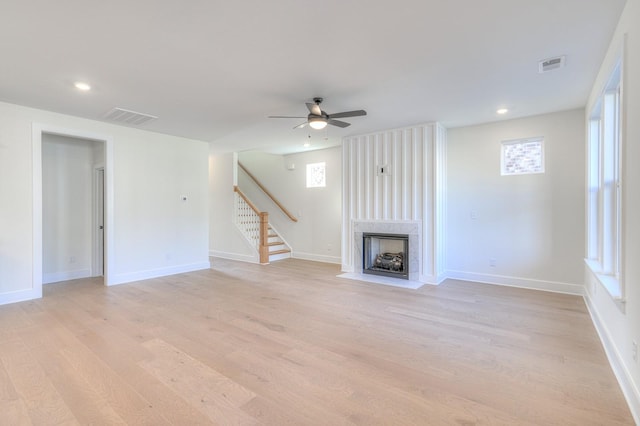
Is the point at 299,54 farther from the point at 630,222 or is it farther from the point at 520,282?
the point at 520,282

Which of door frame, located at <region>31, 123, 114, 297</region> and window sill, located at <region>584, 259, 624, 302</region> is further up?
door frame, located at <region>31, 123, 114, 297</region>

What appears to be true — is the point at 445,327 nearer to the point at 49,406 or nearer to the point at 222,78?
the point at 49,406

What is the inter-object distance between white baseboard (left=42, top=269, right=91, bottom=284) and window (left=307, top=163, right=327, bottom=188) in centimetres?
487

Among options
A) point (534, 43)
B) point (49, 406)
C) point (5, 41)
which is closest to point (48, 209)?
point (5, 41)

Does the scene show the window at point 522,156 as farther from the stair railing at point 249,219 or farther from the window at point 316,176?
the stair railing at point 249,219

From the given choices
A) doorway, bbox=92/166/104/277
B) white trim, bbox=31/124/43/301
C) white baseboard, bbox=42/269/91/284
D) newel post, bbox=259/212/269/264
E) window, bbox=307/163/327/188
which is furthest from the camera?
window, bbox=307/163/327/188

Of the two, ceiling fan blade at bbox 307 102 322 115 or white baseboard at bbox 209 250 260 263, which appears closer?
ceiling fan blade at bbox 307 102 322 115

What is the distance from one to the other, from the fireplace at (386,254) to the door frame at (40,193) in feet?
14.4

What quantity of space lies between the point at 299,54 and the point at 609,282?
141 inches

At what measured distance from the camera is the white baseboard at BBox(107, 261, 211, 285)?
17.1 ft

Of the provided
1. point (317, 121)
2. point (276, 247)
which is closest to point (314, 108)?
point (317, 121)

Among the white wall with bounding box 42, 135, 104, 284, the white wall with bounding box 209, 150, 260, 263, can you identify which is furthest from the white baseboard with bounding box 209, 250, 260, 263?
the white wall with bounding box 42, 135, 104, 284

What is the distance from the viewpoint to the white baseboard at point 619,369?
1897 millimetres

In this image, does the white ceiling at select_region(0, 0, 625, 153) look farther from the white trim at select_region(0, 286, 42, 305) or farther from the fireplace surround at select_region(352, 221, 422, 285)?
the white trim at select_region(0, 286, 42, 305)
